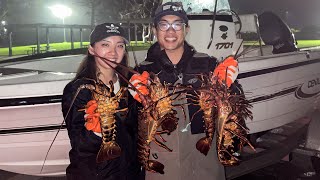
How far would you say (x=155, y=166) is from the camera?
2.07m

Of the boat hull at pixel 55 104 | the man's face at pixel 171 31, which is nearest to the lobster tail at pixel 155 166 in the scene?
the man's face at pixel 171 31

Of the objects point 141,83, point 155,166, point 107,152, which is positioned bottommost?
point 155,166

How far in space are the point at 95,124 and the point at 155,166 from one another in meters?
0.47

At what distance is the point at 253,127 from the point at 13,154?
300cm

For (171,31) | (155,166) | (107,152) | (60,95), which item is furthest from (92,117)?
(60,95)

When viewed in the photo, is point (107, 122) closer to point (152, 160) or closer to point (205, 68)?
point (152, 160)

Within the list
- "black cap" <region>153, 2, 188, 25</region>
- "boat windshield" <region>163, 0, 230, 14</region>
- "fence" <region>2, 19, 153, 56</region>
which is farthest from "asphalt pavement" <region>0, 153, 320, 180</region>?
"black cap" <region>153, 2, 188, 25</region>

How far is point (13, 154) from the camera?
363 cm

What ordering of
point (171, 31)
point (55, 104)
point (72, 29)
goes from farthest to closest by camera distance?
point (72, 29), point (55, 104), point (171, 31)

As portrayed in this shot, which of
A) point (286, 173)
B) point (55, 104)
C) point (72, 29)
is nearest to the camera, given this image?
point (55, 104)

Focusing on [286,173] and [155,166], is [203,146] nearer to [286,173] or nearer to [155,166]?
[155,166]

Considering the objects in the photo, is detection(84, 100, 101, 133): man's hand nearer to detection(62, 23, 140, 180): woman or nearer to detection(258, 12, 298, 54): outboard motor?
detection(62, 23, 140, 180): woman

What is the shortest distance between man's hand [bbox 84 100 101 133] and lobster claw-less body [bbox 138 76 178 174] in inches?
11.4

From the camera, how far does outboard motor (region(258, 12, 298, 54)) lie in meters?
5.49
